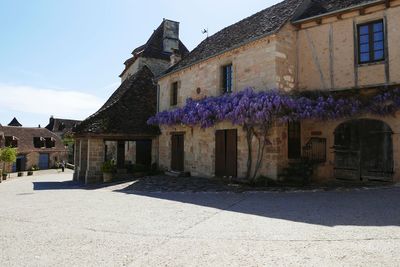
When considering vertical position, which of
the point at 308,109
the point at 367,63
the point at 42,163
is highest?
the point at 367,63

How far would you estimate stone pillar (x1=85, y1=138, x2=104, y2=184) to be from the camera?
13352mm

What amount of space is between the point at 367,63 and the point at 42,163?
35099 millimetres

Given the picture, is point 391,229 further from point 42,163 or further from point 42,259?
point 42,163

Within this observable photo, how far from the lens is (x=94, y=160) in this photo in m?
13.5

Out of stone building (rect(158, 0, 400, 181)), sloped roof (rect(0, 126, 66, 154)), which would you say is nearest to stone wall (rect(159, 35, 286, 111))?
stone building (rect(158, 0, 400, 181))

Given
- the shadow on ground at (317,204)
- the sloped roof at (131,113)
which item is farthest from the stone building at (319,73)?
the sloped roof at (131,113)

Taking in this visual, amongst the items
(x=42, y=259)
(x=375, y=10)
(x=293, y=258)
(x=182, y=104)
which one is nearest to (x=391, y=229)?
(x=293, y=258)

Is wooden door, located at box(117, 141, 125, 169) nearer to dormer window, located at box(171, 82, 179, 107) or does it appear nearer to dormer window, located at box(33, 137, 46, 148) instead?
dormer window, located at box(171, 82, 179, 107)

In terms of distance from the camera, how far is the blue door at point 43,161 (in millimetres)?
34531

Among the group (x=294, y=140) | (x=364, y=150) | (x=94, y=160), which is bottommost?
(x=94, y=160)

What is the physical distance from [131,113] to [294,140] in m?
8.37

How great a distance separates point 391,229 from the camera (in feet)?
14.0

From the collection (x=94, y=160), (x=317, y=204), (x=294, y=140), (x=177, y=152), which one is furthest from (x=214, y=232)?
(x=94, y=160)

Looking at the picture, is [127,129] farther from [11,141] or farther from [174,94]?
[11,141]
